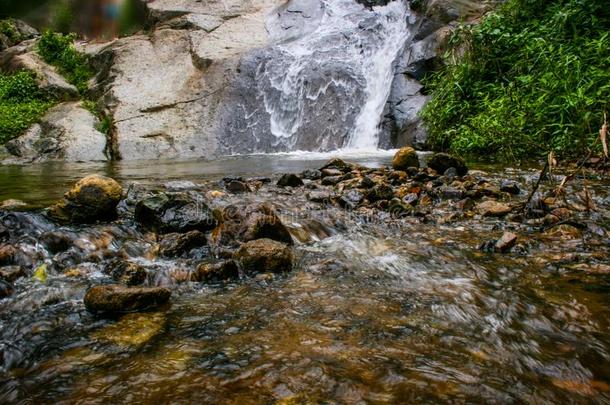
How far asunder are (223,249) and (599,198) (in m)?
3.53

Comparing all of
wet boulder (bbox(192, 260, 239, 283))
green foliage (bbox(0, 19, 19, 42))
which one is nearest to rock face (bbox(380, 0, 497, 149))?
wet boulder (bbox(192, 260, 239, 283))

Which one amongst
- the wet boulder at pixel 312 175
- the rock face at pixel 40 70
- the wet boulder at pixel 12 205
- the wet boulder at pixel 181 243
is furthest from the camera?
the rock face at pixel 40 70

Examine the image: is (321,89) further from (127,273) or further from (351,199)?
(127,273)

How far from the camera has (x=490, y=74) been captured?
8031 mm

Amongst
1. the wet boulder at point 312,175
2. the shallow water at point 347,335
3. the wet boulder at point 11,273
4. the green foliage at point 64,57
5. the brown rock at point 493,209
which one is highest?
the green foliage at point 64,57

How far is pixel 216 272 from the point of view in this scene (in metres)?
2.50

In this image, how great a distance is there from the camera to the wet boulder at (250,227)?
3008 mm

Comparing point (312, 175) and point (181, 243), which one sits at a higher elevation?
point (312, 175)

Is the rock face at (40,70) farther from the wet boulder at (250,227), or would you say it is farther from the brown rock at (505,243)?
the brown rock at (505,243)

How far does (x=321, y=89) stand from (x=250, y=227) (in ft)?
30.1

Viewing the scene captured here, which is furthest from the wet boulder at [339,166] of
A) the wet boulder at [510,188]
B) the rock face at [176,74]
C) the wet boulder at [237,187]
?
the rock face at [176,74]

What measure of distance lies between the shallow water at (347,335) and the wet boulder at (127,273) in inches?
3.6

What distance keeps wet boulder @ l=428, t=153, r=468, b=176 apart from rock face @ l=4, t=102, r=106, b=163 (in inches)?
340

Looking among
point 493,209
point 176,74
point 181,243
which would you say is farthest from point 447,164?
point 176,74
